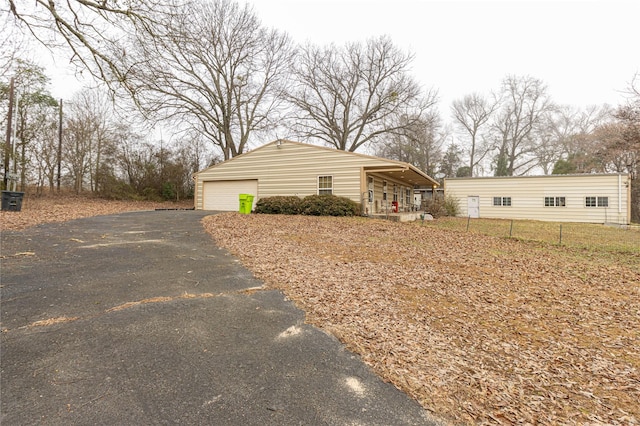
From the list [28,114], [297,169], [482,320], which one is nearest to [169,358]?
[482,320]

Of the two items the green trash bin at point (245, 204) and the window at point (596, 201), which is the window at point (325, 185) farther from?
the window at point (596, 201)

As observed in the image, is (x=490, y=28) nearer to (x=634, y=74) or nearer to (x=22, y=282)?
(x=634, y=74)

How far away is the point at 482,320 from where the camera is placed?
11.1 ft

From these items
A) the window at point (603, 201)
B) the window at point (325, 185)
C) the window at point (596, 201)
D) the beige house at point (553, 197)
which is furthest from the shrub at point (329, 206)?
the window at point (603, 201)

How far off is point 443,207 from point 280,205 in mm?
11576

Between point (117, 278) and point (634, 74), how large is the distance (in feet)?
54.4

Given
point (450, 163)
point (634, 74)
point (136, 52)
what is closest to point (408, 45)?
point (634, 74)

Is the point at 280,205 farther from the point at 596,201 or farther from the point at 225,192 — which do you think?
the point at 596,201

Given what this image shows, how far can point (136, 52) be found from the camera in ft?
23.1

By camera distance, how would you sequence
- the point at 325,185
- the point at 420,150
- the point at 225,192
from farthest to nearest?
the point at 420,150
the point at 225,192
the point at 325,185

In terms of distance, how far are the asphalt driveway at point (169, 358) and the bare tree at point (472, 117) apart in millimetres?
35818

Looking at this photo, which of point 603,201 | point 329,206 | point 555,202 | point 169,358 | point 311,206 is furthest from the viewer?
point 555,202

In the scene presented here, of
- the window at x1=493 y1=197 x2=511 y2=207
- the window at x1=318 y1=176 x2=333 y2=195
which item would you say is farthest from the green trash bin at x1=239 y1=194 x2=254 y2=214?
the window at x1=493 y1=197 x2=511 y2=207

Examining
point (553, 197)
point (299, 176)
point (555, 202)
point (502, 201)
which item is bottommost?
A: point (555, 202)
